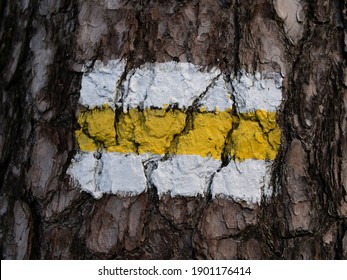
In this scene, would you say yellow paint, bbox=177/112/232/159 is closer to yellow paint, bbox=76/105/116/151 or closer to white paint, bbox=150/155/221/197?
white paint, bbox=150/155/221/197

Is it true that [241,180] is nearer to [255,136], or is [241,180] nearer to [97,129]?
[255,136]

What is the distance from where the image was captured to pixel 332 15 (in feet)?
4.28

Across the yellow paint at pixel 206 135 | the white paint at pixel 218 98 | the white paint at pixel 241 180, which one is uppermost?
the white paint at pixel 218 98

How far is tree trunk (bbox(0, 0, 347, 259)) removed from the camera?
49.9 inches

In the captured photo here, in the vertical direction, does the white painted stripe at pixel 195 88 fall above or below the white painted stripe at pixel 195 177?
above

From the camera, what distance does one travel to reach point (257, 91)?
1.27 m

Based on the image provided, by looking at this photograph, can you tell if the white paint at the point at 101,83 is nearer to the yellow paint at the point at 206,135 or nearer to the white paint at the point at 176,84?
the white paint at the point at 176,84

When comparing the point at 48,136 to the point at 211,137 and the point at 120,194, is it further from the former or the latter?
the point at 211,137

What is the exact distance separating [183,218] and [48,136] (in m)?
0.35

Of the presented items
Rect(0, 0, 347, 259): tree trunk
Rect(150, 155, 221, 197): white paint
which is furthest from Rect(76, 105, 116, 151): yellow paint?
Rect(150, 155, 221, 197): white paint

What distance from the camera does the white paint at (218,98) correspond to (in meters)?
1.27

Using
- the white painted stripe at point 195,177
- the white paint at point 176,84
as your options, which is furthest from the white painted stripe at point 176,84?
the white painted stripe at point 195,177

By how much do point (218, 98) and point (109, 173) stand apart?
0.28 metres

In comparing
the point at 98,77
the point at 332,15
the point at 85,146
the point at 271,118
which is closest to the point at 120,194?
the point at 85,146
